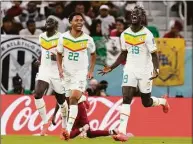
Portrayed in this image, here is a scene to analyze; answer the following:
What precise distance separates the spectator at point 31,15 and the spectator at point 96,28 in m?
1.58

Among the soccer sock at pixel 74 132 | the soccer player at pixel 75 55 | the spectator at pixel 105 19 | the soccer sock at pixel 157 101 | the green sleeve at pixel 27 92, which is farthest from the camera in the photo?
the spectator at pixel 105 19

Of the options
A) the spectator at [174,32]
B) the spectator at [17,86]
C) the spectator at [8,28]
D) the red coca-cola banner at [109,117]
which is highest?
the spectator at [8,28]

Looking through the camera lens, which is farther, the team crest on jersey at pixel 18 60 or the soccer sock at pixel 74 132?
the team crest on jersey at pixel 18 60

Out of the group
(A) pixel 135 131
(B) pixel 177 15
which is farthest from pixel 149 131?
(B) pixel 177 15

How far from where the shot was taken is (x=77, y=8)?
23984 millimetres

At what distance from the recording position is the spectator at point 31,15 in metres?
23.6

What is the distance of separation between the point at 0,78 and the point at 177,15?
7.43m

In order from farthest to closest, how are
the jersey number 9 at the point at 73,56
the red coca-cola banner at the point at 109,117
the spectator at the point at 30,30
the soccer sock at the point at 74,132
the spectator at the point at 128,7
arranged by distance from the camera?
the spectator at the point at 128,7, the spectator at the point at 30,30, the red coca-cola banner at the point at 109,117, the jersey number 9 at the point at 73,56, the soccer sock at the point at 74,132

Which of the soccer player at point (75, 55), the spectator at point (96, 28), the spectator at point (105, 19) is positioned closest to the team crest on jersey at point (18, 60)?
the spectator at point (96, 28)

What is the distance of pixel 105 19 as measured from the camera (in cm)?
2388

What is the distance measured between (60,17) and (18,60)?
9.75 ft

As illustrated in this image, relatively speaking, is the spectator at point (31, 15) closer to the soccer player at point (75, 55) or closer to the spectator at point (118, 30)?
the spectator at point (118, 30)

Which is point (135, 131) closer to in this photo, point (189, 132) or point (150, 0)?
point (189, 132)

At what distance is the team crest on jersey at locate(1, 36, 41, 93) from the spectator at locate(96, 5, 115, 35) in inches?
115
